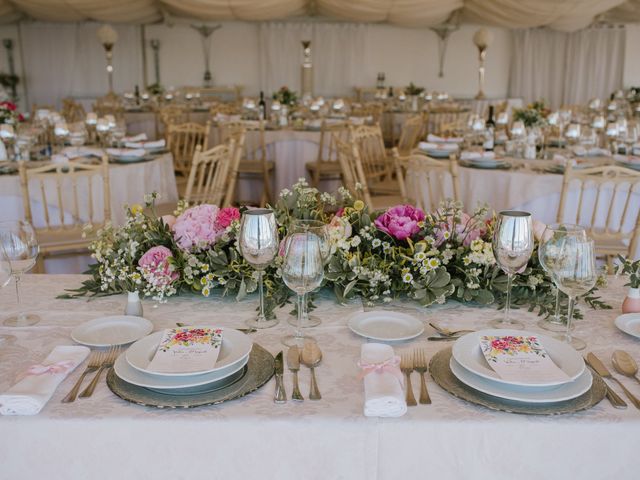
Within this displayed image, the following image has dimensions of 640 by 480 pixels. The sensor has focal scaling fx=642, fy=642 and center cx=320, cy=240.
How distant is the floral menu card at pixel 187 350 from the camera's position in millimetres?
1148

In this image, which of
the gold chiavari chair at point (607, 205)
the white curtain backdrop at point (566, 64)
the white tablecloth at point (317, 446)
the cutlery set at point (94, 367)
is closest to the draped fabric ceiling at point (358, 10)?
the white curtain backdrop at point (566, 64)

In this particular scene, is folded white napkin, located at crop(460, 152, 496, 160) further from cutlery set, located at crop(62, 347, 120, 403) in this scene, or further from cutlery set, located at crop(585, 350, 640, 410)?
cutlery set, located at crop(62, 347, 120, 403)

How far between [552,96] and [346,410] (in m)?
14.9

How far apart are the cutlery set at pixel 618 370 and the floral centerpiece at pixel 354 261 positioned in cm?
29

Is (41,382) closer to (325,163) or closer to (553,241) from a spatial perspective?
(553,241)

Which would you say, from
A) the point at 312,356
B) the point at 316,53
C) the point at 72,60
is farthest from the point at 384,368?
the point at 72,60

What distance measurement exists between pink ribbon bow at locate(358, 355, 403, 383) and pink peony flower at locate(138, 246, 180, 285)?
0.62 metres

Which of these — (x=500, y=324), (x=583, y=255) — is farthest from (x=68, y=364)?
(x=583, y=255)

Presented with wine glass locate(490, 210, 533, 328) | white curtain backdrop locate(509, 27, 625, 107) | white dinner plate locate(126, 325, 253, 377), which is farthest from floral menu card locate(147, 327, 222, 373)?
white curtain backdrop locate(509, 27, 625, 107)

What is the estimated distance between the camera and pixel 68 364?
1185 millimetres

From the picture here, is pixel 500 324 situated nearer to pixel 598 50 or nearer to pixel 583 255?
pixel 583 255

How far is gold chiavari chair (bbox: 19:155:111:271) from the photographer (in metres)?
3.26

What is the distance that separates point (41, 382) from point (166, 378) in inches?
8.4

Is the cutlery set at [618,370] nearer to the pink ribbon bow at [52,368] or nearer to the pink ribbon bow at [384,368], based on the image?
the pink ribbon bow at [384,368]
